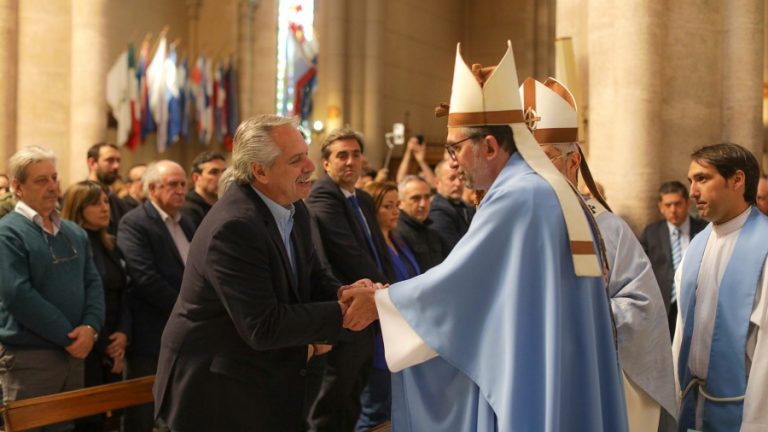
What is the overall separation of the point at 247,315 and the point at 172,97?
13034 millimetres

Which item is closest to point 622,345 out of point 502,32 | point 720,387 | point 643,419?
point 643,419

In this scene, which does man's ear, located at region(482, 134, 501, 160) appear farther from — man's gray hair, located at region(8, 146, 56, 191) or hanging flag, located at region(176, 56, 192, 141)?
hanging flag, located at region(176, 56, 192, 141)

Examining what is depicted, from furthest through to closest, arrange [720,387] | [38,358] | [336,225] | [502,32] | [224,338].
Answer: [502,32]
[336,225]
[38,358]
[720,387]
[224,338]

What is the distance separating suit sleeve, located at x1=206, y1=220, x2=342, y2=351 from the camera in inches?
118

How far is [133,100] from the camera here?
47.1 feet

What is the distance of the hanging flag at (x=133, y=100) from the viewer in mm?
14250

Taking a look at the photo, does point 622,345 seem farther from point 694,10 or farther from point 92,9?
point 92,9

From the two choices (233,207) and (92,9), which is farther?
(92,9)

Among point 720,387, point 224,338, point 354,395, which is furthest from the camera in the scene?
point 354,395

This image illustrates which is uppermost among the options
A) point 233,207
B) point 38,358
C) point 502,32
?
point 502,32

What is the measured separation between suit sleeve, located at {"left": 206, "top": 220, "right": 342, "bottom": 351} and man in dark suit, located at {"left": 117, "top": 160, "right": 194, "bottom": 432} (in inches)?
86.9

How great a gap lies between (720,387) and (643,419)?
0.45 m

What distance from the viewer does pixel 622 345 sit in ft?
10.9

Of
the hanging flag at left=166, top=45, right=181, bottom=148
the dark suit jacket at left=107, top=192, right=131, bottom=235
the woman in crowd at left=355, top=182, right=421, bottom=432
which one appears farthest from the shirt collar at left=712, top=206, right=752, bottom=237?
Answer: the hanging flag at left=166, top=45, right=181, bottom=148
